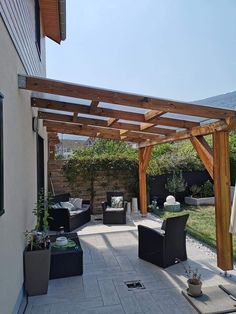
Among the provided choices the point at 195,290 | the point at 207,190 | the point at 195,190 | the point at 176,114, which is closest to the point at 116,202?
the point at 195,190

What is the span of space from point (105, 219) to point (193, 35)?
664 centimetres

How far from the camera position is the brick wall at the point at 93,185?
1009 centimetres

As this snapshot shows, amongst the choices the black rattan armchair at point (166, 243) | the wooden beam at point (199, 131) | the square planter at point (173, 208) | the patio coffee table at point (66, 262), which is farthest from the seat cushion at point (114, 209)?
the patio coffee table at point (66, 262)

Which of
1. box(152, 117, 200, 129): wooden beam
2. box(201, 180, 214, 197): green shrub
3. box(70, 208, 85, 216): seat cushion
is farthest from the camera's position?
box(201, 180, 214, 197): green shrub

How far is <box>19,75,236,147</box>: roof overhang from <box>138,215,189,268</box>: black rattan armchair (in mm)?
1742

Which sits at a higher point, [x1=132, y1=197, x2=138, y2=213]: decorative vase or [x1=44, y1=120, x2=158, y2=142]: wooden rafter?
[x1=44, y1=120, x2=158, y2=142]: wooden rafter

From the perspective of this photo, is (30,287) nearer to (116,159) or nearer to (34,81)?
(34,81)

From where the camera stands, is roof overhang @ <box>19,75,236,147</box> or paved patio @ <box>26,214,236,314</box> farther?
roof overhang @ <box>19,75,236,147</box>

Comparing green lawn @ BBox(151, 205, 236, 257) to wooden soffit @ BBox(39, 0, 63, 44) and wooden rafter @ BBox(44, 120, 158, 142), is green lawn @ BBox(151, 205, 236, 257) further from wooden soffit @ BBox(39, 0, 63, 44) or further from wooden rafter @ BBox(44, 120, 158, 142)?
wooden soffit @ BBox(39, 0, 63, 44)

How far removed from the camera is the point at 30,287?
3854 millimetres

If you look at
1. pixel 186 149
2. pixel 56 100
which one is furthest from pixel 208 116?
pixel 186 149

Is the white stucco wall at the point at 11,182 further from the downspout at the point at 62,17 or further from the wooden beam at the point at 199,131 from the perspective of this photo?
the wooden beam at the point at 199,131

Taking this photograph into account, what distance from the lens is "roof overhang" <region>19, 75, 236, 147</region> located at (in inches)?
154

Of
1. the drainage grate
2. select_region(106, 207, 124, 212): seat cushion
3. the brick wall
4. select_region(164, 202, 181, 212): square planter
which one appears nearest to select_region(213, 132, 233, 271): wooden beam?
the drainage grate
